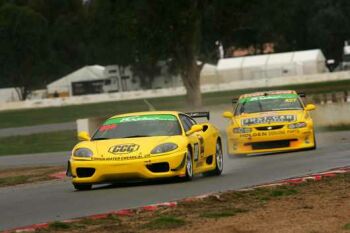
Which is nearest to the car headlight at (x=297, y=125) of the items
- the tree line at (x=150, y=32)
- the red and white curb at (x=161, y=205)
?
the red and white curb at (x=161, y=205)

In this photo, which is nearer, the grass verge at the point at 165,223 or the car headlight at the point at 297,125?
the grass verge at the point at 165,223

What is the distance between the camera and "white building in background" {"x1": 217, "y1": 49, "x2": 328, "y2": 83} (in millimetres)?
81125

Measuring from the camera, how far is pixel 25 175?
768 inches

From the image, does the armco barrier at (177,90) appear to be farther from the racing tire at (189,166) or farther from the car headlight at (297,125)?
the racing tire at (189,166)

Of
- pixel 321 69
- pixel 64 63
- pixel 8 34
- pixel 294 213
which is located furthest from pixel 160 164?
pixel 64 63

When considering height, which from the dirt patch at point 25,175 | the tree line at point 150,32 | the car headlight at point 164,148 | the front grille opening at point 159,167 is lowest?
the dirt patch at point 25,175

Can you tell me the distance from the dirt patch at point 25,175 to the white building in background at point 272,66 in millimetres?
60563

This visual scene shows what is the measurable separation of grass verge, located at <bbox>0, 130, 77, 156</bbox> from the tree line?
13.2 m

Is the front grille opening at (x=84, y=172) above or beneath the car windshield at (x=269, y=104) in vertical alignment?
beneath

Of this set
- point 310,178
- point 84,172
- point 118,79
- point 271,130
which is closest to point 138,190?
point 84,172

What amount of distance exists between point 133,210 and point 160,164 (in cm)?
342

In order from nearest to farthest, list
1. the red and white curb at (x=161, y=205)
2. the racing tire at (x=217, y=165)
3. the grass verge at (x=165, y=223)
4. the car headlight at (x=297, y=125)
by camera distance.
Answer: the grass verge at (x=165, y=223), the red and white curb at (x=161, y=205), the racing tire at (x=217, y=165), the car headlight at (x=297, y=125)

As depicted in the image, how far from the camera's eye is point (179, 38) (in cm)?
5034

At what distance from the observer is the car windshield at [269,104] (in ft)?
70.4
